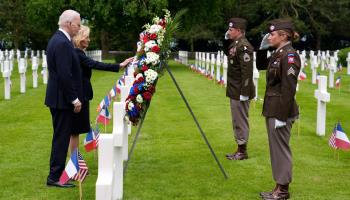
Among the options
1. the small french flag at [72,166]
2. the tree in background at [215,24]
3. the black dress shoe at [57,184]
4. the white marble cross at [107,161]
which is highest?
the tree in background at [215,24]

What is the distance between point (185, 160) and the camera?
29.9 feet

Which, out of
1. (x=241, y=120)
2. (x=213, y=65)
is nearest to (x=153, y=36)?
(x=241, y=120)

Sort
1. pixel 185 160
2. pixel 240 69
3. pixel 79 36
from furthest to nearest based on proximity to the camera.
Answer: pixel 185 160, pixel 240 69, pixel 79 36

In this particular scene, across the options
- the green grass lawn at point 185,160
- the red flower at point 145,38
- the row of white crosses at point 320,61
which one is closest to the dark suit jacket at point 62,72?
the red flower at point 145,38

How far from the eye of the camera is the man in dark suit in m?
7.23

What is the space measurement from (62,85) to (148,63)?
3.50 ft

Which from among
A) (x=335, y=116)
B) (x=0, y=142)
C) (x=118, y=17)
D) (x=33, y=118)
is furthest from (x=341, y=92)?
(x=118, y=17)

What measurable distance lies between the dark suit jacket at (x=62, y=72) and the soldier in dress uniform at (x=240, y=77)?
2.55 m

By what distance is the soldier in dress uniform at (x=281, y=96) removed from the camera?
6512 millimetres

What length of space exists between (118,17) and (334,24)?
37008 mm

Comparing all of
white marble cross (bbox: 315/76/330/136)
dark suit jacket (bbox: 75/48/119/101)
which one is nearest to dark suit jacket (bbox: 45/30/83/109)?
dark suit jacket (bbox: 75/48/119/101)

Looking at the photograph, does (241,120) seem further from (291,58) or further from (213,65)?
(213,65)

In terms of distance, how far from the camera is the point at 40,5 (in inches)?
1284

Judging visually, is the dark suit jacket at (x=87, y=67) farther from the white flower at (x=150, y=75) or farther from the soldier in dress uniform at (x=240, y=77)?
the soldier in dress uniform at (x=240, y=77)
